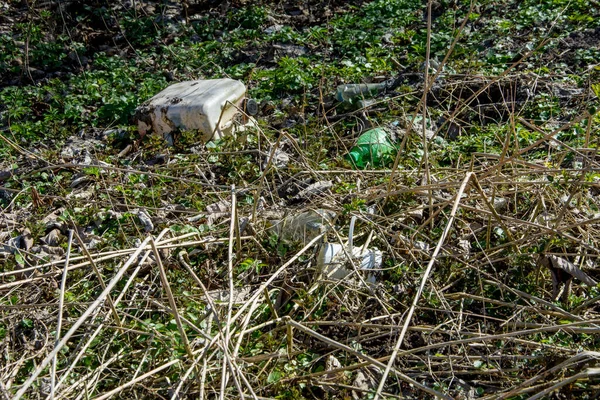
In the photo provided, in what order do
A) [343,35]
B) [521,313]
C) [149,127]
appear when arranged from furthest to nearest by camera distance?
1. [343,35]
2. [149,127]
3. [521,313]

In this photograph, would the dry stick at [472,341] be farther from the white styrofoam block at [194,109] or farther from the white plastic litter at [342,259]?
the white styrofoam block at [194,109]

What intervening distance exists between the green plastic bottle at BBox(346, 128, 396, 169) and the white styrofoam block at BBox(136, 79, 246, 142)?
95cm

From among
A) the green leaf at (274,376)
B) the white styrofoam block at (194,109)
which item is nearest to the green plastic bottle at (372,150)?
the white styrofoam block at (194,109)

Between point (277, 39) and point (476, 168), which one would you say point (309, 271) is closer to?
point (476, 168)

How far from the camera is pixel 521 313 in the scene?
9.14 feet

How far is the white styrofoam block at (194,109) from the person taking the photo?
15.3ft

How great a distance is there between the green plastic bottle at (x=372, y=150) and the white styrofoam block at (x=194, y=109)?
95 centimetres

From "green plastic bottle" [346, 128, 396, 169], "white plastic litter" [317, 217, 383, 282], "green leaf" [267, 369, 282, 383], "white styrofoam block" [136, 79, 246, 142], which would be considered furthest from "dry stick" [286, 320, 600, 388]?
"white styrofoam block" [136, 79, 246, 142]

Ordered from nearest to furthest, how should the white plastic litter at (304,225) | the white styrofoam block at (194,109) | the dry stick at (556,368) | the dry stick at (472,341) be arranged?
1. the dry stick at (556,368)
2. the dry stick at (472,341)
3. the white plastic litter at (304,225)
4. the white styrofoam block at (194,109)

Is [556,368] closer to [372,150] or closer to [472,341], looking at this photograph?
[472,341]

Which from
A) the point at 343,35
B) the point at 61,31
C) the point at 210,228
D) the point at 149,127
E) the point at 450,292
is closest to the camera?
the point at 450,292

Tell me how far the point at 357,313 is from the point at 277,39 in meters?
3.85

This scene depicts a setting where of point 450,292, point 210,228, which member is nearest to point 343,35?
point 210,228

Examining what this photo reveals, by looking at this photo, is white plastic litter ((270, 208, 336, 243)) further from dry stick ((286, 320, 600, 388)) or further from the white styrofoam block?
the white styrofoam block
